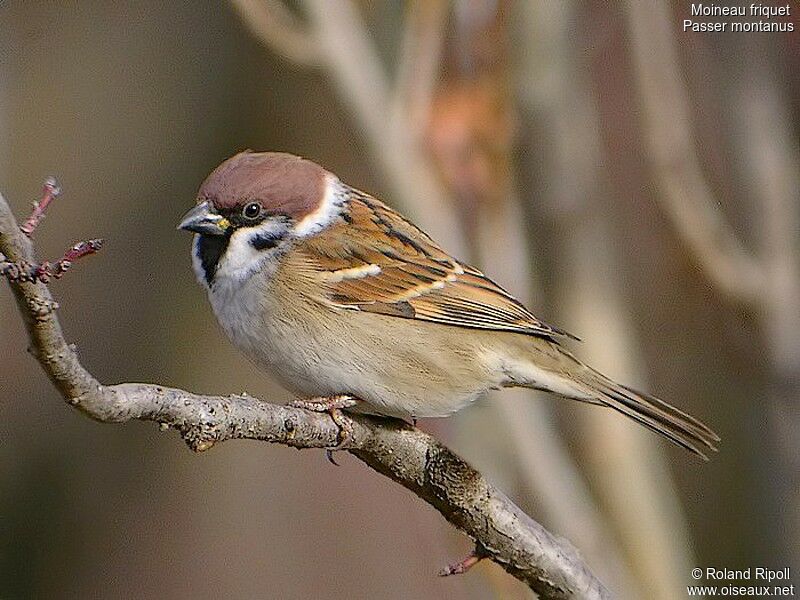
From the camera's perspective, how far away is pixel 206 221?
3.34 meters

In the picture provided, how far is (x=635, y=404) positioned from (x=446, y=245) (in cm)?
94

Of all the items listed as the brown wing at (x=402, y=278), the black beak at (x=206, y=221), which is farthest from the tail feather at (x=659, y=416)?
the black beak at (x=206, y=221)

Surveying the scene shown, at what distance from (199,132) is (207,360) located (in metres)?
1.09

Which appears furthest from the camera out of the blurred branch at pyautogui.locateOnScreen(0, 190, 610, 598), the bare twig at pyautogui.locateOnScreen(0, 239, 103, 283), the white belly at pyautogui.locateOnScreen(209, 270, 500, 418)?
the white belly at pyautogui.locateOnScreen(209, 270, 500, 418)

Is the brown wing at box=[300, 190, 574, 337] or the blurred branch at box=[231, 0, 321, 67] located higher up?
the blurred branch at box=[231, 0, 321, 67]

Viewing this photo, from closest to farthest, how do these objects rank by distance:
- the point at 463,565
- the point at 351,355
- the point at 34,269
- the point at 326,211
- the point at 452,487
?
the point at 34,269 < the point at 463,565 < the point at 452,487 < the point at 351,355 < the point at 326,211

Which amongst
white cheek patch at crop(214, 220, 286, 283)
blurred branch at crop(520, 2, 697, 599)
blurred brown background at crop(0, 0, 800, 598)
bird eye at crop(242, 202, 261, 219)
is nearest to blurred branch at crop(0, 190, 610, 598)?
white cheek patch at crop(214, 220, 286, 283)

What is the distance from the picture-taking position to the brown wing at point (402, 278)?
3520 mm

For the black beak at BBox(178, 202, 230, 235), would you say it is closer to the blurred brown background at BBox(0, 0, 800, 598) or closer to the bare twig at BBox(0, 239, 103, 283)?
the blurred brown background at BBox(0, 0, 800, 598)

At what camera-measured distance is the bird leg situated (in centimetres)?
278

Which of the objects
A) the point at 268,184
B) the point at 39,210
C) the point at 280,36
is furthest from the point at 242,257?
the point at 39,210

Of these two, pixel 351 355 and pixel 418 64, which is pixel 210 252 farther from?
pixel 418 64

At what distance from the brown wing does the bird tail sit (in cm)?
14

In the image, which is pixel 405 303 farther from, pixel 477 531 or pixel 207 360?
pixel 207 360
